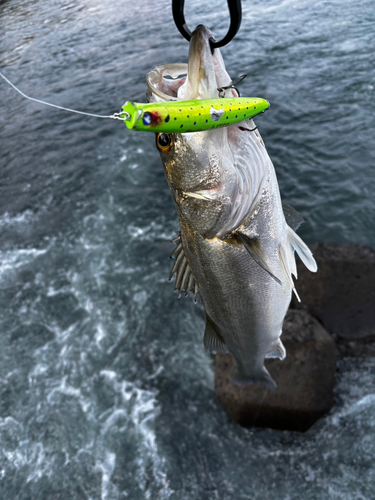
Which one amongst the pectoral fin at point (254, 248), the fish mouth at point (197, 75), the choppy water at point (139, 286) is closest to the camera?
the fish mouth at point (197, 75)

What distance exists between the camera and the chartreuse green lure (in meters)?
1.62

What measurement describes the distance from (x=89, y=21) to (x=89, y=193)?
650 inches

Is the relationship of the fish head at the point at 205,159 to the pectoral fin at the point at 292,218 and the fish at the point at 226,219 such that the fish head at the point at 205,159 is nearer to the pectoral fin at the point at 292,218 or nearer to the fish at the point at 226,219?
the fish at the point at 226,219

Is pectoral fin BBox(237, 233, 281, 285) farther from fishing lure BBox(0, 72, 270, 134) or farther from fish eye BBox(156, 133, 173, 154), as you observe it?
fishing lure BBox(0, 72, 270, 134)

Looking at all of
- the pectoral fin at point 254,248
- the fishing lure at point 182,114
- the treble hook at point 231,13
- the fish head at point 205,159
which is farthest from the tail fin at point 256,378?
the treble hook at point 231,13

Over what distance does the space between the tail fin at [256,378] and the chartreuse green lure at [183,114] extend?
305 cm

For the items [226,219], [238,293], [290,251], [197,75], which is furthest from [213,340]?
[197,75]

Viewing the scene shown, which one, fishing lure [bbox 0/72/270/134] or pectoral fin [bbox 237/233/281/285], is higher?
fishing lure [bbox 0/72/270/134]

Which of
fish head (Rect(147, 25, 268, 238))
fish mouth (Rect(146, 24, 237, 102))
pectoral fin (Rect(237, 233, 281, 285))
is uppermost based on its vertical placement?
fish mouth (Rect(146, 24, 237, 102))

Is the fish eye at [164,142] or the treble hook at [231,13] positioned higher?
the treble hook at [231,13]

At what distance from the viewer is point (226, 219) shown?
8.61 feet

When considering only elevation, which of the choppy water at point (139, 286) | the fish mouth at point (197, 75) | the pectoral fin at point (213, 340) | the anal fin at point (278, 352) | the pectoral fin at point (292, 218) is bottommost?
the choppy water at point (139, 286)

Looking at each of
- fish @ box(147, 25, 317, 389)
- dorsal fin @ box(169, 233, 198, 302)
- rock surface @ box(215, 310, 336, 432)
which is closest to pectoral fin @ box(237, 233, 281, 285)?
fish @ box(147, 25, 317, 389)

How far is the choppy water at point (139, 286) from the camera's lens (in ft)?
19.0
